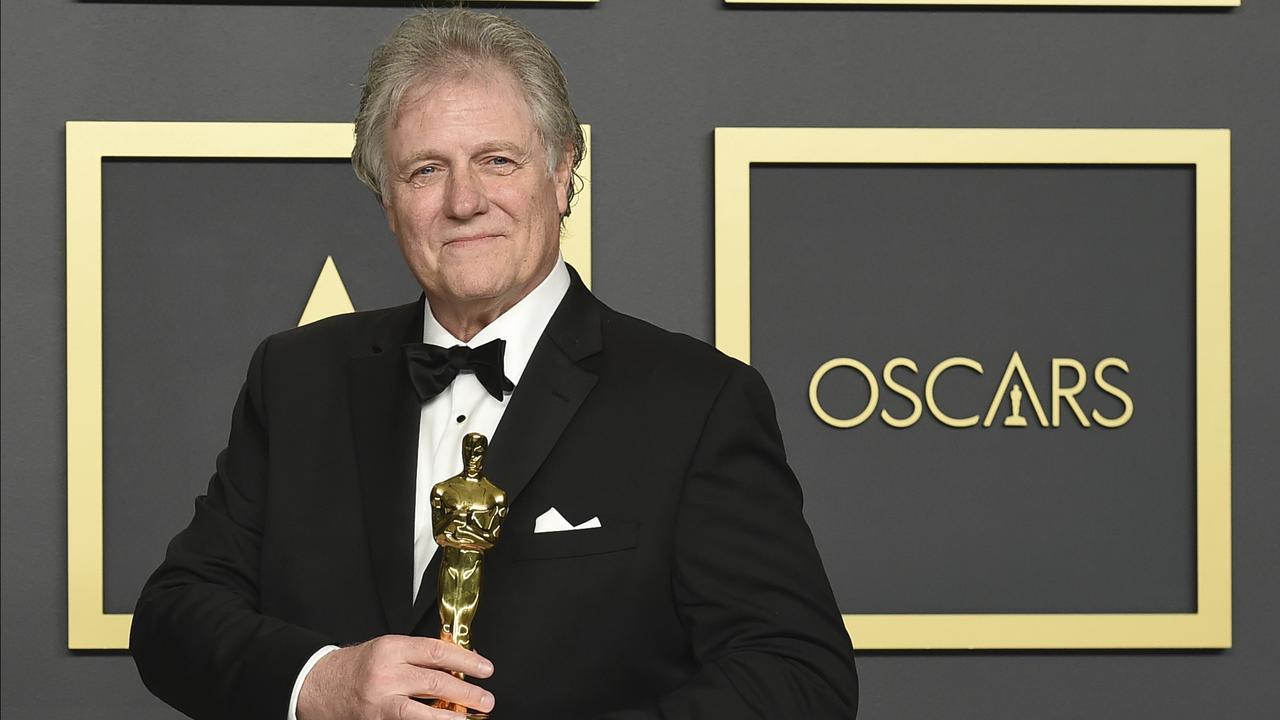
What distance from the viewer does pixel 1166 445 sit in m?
2.16

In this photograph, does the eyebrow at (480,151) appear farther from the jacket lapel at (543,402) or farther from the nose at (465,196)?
the jacket lapel at (543,402)

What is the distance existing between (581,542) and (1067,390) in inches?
45.6

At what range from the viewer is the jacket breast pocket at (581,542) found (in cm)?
123

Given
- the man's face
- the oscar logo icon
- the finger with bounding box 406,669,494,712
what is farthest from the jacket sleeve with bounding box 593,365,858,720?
the oscar logo icon

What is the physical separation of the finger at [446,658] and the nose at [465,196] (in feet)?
1.28

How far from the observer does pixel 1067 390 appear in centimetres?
215

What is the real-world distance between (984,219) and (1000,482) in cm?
40

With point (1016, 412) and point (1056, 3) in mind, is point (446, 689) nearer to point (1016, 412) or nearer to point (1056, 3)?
point (1016, 412)

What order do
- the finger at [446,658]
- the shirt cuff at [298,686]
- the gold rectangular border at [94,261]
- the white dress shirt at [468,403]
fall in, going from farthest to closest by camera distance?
the gold rectangular border at [94,261]
the white dress shirt at [468,403]
the shirt cuff at [298,686]
the finger at [446,658]

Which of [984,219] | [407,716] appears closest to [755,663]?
[407,716]

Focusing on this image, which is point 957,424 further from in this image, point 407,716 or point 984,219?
point 407,716

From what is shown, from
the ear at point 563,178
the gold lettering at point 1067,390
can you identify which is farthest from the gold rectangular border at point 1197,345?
the ear at point 563,178

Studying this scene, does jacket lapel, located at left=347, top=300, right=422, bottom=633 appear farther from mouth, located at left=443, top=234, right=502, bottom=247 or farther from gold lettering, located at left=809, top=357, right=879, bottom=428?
gold lettering, located at left=809, top=357, right=879, bottom=428

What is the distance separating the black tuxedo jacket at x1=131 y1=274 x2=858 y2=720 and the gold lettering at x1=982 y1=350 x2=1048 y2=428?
0.92 metres
